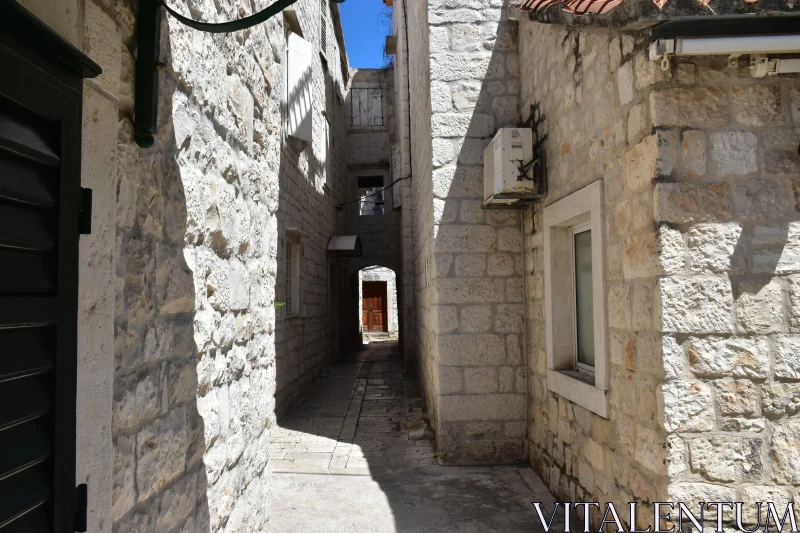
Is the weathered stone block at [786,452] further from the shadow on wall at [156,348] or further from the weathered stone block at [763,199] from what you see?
the shadow on wall at [156,348]

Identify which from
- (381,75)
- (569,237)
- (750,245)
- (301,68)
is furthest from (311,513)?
(381,75)

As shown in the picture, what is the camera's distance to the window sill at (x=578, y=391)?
3.03 meters

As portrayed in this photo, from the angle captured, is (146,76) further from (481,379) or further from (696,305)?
(481,379)

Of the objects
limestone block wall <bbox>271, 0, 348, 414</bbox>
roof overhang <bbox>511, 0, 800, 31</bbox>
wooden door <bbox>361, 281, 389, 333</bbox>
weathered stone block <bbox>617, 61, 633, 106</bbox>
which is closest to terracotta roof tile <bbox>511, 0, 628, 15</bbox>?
roof overhang <bbox>511, 0, 800, 31</bbox>

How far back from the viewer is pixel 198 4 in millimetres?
1919

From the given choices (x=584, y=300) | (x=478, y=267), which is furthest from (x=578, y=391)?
(x=478, y=267)

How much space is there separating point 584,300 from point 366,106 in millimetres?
11130

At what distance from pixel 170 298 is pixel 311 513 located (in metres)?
2.54

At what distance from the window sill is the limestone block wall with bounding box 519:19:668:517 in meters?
0.06

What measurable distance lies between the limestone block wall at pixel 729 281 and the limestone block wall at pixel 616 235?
68mm

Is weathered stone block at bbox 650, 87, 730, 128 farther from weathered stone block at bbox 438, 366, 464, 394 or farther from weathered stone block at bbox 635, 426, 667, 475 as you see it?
weathered stone block at bbox 438, 366, 464, 394

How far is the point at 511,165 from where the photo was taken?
13.8 feet

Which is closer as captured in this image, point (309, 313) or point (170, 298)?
point (170, 298)

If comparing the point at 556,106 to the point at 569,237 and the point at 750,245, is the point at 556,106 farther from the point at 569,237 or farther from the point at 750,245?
the point at 750,245
